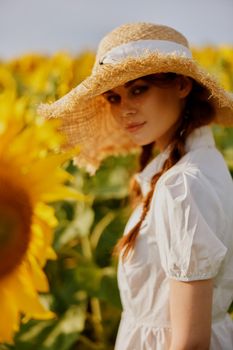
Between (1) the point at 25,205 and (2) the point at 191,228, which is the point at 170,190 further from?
(1) the point at 25,205

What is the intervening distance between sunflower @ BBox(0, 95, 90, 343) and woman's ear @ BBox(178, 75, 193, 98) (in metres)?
0.57

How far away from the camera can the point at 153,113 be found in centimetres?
132

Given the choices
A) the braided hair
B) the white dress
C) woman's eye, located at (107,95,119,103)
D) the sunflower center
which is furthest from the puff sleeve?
the sunflower center

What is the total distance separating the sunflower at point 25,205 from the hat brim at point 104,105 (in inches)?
16.6

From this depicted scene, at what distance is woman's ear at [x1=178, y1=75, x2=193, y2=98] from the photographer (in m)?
1.35

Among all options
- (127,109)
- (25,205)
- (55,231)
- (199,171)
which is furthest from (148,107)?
(55,231)

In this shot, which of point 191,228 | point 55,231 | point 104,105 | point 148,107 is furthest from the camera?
point 55,231

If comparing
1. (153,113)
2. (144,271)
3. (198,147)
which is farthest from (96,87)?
(144,271)

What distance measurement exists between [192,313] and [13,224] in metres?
0.43

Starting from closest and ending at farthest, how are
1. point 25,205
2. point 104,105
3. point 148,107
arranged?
point 25,205, point 148,107, point 104,105

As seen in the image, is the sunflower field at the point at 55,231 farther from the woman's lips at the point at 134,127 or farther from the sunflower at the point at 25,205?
the woman's lips at the point at 134,127

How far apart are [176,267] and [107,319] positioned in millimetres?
Answer: 1257

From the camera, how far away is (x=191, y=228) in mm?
1150

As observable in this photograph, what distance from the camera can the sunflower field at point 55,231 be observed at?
0.80m
